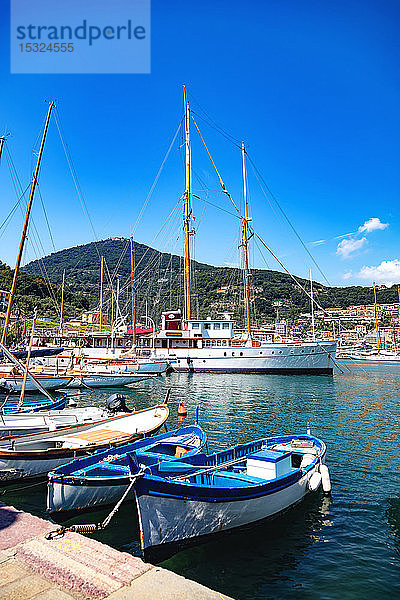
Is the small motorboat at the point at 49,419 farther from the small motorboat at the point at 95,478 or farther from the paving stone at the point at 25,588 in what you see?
the paving stone at the point at 25,588

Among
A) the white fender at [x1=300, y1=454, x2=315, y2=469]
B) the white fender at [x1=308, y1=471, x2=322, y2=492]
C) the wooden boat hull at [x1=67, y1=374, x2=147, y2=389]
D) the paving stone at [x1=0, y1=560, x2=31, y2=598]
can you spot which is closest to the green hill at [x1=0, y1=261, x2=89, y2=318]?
the wooden boat hull at [x1=67, y1=374, x2=147, y2=389]

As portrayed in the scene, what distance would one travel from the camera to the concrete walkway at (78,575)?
4.89 m

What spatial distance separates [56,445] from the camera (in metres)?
11.8

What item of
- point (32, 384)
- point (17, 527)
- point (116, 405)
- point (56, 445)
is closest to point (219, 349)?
point (32, 384)

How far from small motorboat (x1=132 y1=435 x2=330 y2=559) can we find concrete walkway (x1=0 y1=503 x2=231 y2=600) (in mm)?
1262

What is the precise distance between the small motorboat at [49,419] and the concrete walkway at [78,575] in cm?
728

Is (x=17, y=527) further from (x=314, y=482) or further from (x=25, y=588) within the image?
(x=314, y=482)

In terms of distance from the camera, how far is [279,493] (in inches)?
354

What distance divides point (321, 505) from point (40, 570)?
7.45m

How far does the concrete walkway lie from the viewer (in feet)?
16.0

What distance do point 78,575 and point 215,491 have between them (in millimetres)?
3091

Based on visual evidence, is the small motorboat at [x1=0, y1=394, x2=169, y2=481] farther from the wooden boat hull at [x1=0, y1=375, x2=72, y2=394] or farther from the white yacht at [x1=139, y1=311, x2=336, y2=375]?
the white yacht at [x1=139, y1=311, x2=336, y2=375]

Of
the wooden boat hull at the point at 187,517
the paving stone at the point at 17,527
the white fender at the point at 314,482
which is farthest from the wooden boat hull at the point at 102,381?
the wooden boat hull at the point at 187,517

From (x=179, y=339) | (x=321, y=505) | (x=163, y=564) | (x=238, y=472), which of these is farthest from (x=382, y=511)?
(x=179, y=339)
